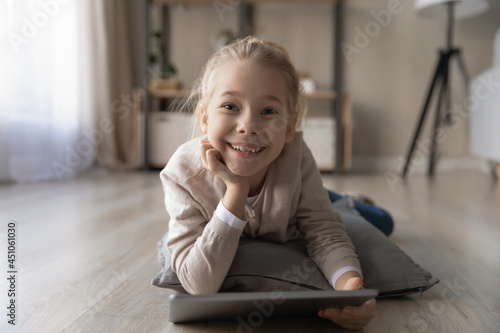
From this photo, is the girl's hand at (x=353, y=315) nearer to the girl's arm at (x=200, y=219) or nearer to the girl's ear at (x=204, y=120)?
the girl's arm at (x=200, y=219)

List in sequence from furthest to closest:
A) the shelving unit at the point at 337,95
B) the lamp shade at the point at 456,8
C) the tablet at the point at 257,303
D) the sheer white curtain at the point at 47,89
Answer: the shelving unit at the point at 337,95 → the lamp shade at the point at 456,8 → the sheer white curtain at the point at 47,89 → the tablet at the point at 257,303

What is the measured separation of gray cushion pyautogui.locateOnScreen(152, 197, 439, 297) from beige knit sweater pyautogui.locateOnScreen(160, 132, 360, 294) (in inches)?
1.0

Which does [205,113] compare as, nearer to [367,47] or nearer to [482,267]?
[482,267]

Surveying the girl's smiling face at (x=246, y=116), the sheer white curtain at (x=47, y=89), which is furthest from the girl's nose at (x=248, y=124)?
the sheer white curtain at (x=47, y=89)

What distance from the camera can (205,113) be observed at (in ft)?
2.89

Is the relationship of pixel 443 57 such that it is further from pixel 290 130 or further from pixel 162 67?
pixel 290 130

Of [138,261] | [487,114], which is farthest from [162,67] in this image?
[138,261]

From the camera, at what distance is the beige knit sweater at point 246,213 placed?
802mm

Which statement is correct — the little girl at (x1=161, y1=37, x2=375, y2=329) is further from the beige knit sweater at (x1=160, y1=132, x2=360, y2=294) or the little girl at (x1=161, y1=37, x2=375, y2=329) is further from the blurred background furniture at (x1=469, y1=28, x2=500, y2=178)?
the blurred background furniture at (x1=469, y1=28, x2=500, y2=178)

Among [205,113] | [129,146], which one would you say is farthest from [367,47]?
[205,113]

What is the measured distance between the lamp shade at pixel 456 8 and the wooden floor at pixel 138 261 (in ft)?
4.61

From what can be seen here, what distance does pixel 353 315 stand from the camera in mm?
718

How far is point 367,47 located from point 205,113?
317 cm

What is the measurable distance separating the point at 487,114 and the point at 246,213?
8.72ft
